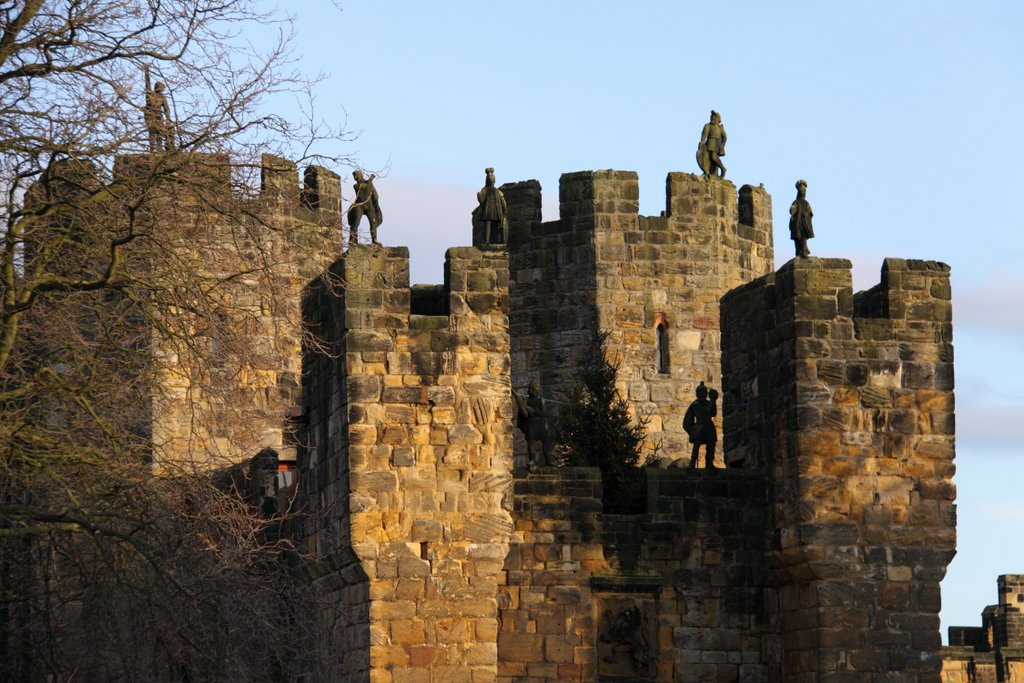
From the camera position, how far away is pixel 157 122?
1722 centimetres

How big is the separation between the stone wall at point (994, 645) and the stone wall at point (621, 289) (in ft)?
30.5

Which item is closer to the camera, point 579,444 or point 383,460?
point 383,460

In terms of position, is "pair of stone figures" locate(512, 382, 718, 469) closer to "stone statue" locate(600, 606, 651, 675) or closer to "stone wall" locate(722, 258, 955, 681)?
"stone wall" locate(722, 258, 955, 681)

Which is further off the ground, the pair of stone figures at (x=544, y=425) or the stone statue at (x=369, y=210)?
the stone statue at (x=369, y=210)

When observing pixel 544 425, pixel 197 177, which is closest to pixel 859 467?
pixel 544 425

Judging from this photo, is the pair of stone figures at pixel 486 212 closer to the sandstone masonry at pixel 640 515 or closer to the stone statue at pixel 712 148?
the sandstone masonry at pixel 640 515

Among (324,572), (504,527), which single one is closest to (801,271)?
(504,527)

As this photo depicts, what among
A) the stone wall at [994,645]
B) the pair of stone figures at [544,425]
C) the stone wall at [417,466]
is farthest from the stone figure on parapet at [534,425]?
the stone wall at [994,645]

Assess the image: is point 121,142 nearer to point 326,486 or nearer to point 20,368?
point 20,368

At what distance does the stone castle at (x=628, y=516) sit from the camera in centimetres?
2155

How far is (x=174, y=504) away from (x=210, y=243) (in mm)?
2028

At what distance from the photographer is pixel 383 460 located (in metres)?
21.5

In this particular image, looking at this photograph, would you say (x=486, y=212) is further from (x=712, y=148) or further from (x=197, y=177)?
(x=197, y=177)

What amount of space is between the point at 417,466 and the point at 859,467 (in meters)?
4.43
